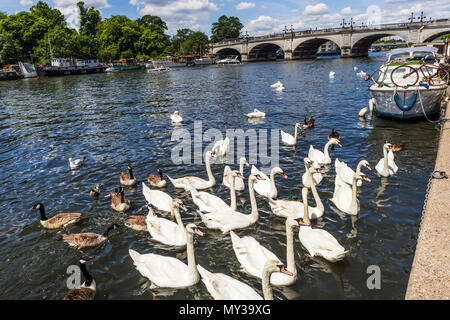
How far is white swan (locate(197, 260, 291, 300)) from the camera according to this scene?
5094 millimetres

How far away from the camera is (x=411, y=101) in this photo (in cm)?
1658

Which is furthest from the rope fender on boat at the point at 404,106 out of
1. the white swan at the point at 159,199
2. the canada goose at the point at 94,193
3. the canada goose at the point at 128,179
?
the canada goose at the point at 94,193

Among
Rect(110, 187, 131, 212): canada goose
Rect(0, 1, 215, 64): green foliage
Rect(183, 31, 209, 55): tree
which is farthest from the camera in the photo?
Rect(183, 31, 209, 55): tree

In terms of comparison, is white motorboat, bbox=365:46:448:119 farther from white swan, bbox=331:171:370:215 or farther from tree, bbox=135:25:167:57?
tree, bbox=135:25:167:57

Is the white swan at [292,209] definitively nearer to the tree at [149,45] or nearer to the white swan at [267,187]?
the white swan at [267,187]

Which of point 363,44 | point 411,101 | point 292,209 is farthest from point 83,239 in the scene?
point 363,44

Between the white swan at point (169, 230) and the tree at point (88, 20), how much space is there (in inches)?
5070

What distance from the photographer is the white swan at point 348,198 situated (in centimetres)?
830

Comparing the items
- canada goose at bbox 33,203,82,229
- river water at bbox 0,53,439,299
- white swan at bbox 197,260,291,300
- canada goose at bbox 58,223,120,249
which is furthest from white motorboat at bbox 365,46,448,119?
canada goose at bbox 33,203,82,229

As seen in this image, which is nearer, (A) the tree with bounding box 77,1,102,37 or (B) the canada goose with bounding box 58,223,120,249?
(B) the canada goose with bounding box 58,223,120,249

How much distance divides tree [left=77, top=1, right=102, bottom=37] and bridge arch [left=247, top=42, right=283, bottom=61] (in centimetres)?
6223
